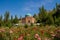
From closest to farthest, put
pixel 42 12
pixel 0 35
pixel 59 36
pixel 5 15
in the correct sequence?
pixel 59 36
pixel 0 35
pixel 5 15
pixel 42 12

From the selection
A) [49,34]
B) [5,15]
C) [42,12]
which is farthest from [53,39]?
[42,12]

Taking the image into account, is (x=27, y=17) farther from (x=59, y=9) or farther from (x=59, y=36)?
(x=59, y=36)

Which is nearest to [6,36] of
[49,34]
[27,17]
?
[49,34]

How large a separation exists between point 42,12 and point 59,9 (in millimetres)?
10119

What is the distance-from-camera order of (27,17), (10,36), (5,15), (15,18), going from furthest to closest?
(27,17)
(15,18)
(5,15)
(10,36)

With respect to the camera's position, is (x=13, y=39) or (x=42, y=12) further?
(x=42, y=12)

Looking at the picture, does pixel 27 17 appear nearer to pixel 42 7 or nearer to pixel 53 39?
pixel 42 7

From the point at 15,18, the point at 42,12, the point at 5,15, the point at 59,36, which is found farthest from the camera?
the point at 15,18

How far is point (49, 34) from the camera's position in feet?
25.1

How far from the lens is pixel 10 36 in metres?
7.12

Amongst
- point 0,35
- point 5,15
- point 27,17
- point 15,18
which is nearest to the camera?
point 0,35

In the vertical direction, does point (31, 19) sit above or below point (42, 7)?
below

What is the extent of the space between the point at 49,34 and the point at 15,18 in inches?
1928

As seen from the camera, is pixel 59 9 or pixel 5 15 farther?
pixel 5 15
